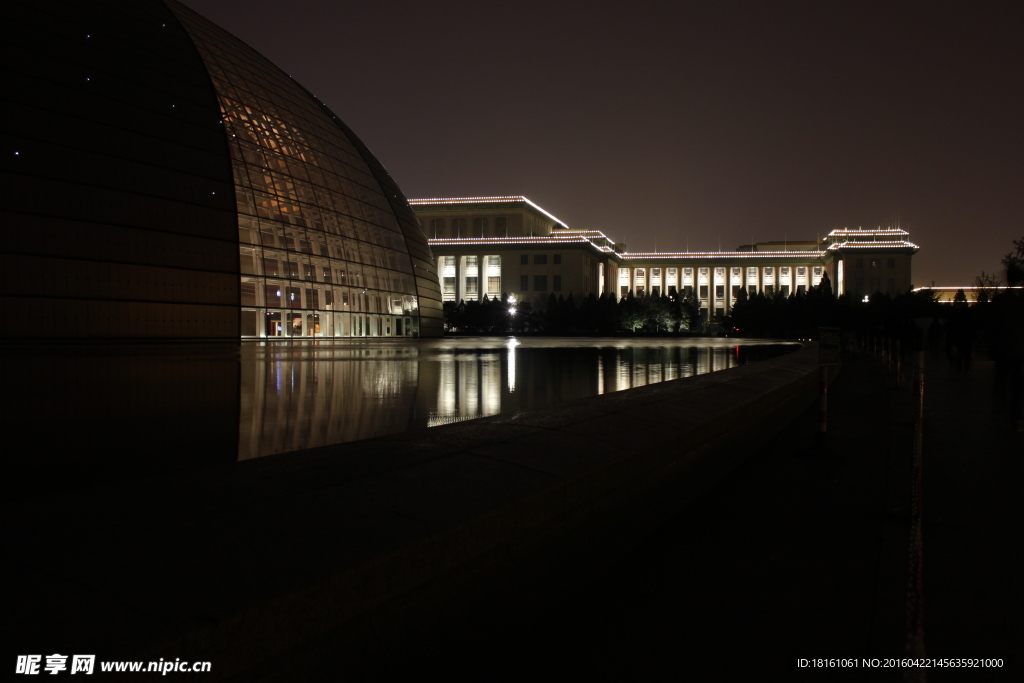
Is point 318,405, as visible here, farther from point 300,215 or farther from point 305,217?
point 305,217

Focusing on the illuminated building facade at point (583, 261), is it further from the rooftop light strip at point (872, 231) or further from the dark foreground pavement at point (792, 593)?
the dark foreground pavement at point (792, 593)

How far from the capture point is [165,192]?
113 feet

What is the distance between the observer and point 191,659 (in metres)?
2.64

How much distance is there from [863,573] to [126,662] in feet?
14.5

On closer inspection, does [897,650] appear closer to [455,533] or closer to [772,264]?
[455,533]

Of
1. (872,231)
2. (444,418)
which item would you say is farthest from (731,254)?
(444,418)

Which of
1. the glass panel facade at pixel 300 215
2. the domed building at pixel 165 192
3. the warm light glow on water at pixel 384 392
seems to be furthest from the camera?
the glass panel facade at pixel 300 215

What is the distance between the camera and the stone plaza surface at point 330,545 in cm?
279

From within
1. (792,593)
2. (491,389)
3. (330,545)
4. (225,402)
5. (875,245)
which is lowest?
(792,593)

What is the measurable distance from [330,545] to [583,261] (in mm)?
134640

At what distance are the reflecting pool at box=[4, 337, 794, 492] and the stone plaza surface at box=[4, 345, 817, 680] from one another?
2548mm

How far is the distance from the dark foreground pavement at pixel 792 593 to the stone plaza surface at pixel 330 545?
31 centimetres

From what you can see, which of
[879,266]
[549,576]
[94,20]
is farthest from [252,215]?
[879,266]

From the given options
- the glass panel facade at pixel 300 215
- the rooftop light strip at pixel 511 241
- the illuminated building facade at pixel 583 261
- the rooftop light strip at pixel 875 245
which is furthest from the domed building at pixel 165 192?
the rooftop light strip at pixel 875 245
